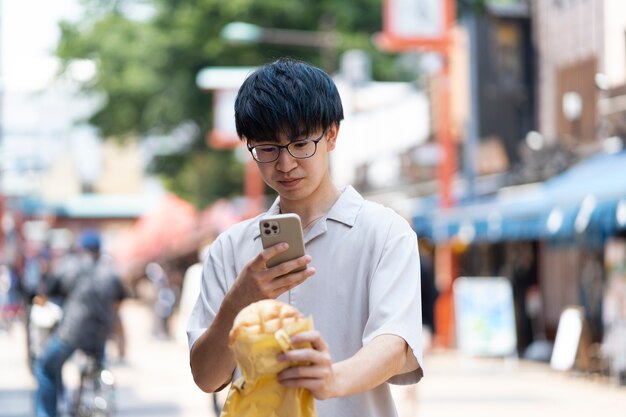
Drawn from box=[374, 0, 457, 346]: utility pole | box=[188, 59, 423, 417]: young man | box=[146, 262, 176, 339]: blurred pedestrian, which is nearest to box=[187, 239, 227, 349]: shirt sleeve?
box=[188, 59, 423, 417]: young man

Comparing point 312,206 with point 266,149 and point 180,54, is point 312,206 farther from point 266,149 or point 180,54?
point 180,54

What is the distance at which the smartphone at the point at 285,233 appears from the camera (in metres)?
3.04

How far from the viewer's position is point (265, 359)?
2.81 m

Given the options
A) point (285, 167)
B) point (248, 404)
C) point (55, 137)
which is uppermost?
point (285, 167)

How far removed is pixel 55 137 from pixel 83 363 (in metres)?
84.6

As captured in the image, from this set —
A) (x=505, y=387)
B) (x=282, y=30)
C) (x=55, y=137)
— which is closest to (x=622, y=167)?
(x=505, y=387)

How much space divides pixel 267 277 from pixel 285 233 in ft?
0.33

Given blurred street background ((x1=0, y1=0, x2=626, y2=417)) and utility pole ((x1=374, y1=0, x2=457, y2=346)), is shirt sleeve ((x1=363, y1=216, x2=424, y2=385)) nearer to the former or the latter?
blurred street background ((x1=0, y1=0, x2=626, y2=417))

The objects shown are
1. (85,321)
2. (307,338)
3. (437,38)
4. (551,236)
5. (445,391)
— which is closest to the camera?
(307,338)

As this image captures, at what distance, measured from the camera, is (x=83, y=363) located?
11844 mm

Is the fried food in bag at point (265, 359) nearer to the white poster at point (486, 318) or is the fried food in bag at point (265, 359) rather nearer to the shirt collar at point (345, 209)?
the shirt collar at point (345, 209)

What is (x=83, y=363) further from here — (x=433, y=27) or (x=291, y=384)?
(x=433, y=27)

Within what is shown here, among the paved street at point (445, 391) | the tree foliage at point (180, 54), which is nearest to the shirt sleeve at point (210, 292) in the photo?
the paved street at point (445, 391)

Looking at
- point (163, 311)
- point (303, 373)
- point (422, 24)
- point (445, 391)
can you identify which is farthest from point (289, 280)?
point (163, 311)
